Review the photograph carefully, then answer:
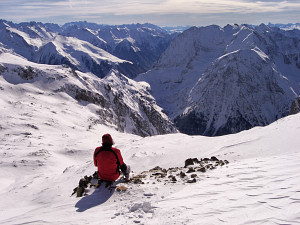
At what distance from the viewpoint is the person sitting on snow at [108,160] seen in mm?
9688

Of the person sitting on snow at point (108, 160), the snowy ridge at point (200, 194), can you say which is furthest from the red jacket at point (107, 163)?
the snowy ridge at point (200, 194)

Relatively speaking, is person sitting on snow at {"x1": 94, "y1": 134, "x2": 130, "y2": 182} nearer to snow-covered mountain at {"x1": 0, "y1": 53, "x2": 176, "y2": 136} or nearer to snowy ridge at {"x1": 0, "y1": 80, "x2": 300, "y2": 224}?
snowy ridge at {"x1": 0, "y1": 80, "x2": 300, "y2": 224}

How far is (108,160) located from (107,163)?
167mm

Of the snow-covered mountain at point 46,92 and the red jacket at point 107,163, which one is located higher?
the red jacket at point 107,163

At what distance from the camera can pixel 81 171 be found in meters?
19.1

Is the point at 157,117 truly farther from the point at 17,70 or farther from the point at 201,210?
the point at 201,210

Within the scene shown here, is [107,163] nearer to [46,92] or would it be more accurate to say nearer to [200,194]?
[200,194]

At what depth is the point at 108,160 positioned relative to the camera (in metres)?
9.76

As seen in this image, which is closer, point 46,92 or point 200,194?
point 200,194

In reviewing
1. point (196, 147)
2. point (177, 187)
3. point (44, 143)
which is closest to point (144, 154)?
point (196, 147)

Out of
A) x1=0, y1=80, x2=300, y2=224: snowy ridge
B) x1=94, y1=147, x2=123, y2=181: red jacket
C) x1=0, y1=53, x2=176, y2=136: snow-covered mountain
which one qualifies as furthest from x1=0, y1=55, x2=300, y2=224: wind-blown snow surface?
x1=0, y1=53, x2=176, y2=136: snow-covered mountain

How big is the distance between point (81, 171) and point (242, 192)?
13762 millimetres

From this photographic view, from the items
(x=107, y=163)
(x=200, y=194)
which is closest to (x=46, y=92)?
(x=107, y=163)

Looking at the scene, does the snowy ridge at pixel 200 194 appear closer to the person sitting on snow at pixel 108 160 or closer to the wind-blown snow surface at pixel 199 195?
the wind-blown snow surface at pixel 199 195
